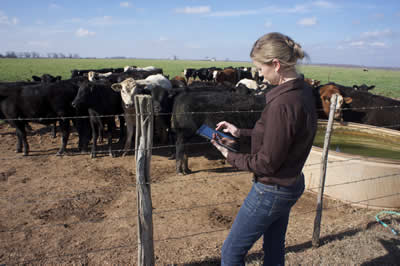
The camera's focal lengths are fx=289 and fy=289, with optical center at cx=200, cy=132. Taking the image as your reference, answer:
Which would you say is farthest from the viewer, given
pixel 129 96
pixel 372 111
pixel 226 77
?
pixel 226 77

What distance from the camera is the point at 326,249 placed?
3.59 m

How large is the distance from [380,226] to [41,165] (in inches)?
276

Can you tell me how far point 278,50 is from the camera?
5.59 feet

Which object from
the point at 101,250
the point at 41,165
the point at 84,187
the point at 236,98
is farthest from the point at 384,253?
the point at 41,165

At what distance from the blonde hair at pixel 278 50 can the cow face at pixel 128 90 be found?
642 centimetres

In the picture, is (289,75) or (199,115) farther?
(199,115)

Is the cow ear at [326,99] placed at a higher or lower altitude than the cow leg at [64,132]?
higher

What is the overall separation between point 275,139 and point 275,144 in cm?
3

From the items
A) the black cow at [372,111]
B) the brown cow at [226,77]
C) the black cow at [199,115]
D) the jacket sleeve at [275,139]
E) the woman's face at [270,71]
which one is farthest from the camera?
the brown cow at [226,77]

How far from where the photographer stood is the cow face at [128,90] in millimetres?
7863

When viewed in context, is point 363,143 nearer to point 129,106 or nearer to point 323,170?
point 323,170

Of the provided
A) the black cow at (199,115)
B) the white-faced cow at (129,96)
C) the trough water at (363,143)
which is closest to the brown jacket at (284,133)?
the black cow at (199,115)

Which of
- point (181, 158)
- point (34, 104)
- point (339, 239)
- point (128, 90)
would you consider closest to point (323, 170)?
point (339, 239)

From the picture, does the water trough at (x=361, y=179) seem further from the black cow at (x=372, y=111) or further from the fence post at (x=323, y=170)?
the black cow at (x=372, y=111)
